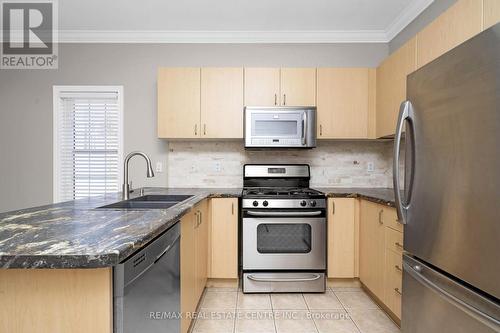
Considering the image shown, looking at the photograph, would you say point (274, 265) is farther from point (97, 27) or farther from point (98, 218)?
point (97, 27)

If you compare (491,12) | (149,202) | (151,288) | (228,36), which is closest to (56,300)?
(151,288)

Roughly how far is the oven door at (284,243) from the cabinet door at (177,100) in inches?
46.3

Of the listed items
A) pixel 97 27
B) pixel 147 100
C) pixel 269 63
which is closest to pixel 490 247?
pixel 269 63

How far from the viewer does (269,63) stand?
3123mm

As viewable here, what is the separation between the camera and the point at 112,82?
3150mm

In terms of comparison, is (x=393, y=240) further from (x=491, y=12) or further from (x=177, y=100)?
(x=177, y=100)

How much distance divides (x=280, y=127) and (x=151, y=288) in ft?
6.40

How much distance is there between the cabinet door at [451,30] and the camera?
4.63 ft

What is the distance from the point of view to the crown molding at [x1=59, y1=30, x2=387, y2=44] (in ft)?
10.0

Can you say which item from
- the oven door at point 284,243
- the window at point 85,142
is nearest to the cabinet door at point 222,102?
the oven door at point 284,243

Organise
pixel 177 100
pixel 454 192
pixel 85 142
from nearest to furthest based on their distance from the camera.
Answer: pixel 454 192 < pixel 177 100 < pixel 85 142

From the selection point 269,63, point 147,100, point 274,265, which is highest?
point 269,63

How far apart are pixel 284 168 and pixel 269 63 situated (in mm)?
1210

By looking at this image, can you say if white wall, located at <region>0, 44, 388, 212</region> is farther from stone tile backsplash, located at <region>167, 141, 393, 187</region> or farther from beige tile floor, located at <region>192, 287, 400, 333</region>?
beige tile floor, located at <region>192, 287, 400, 333</region>
